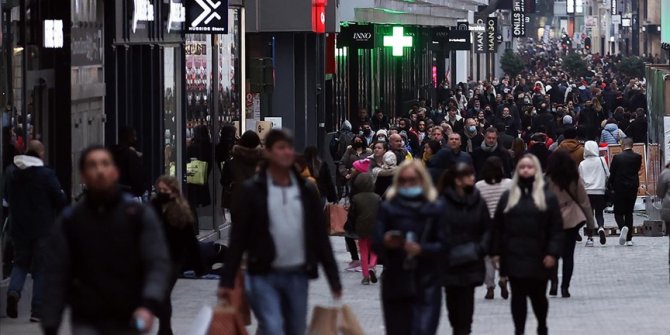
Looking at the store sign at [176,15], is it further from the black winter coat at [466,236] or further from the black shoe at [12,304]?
the black winter coat at [466,236]

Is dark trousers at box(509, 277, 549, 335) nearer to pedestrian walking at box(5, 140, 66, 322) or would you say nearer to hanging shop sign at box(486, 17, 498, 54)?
pedestrian walking at box(5, 140, 66, 322)

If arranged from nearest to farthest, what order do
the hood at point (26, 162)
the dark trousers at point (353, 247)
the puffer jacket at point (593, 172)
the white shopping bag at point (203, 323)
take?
the white shopping bag at point (203, 323), the hood at point (26, 162), the dark trousers at point (353, 247), the puffer jacket at point (593, 172)

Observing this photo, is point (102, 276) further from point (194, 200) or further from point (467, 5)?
point (467, 5)

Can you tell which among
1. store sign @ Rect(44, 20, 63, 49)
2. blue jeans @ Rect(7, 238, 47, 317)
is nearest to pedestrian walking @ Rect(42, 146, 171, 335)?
blue jeans @ Rect(7, 238, 47, 317)

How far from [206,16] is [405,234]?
40.5 feet

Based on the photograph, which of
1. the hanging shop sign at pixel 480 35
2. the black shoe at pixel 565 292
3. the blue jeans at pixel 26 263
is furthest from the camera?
the hanging shop sign at pixel 480 35

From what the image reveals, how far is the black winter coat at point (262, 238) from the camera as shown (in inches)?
399

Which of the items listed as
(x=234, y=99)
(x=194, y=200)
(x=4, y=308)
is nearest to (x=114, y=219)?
(x=4, y=308)

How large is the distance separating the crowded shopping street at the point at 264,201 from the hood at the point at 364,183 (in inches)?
1.3

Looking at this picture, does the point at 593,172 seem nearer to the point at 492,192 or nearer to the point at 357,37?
the point at 492,192

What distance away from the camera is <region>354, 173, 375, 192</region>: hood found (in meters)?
18.8

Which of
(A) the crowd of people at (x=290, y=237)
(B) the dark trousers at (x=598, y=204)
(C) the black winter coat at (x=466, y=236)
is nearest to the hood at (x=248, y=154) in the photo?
(A) the crowd of people at (x=290, y=237)

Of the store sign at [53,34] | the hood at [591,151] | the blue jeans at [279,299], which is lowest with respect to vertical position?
the blue jeans at [279,299]

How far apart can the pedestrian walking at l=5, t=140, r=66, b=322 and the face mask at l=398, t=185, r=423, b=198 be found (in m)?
4.97
